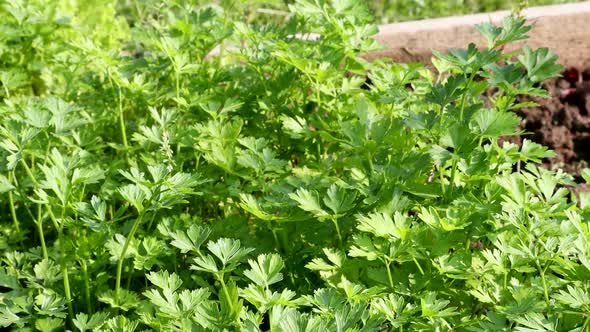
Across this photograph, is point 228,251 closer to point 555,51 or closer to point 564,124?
point 564,124

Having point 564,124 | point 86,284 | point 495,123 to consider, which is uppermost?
point 495,123

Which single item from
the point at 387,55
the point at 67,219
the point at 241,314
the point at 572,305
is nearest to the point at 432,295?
the point at 572,305

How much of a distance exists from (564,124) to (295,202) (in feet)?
5.15

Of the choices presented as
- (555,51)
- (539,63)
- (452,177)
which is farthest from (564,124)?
(452,177)

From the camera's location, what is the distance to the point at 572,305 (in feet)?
5.46

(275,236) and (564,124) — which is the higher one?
(275,236)

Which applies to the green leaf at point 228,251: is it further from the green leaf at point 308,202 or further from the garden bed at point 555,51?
the garden bed at point 555,51

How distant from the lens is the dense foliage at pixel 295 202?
1.81 m

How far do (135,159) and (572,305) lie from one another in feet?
4.46

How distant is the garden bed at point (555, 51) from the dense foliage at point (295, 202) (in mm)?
817

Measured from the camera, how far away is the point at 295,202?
2039 millimetres

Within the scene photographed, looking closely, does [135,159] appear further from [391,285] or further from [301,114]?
[391,285]

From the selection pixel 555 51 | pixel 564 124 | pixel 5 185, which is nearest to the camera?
pixel 5 185

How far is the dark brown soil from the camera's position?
3166mm
